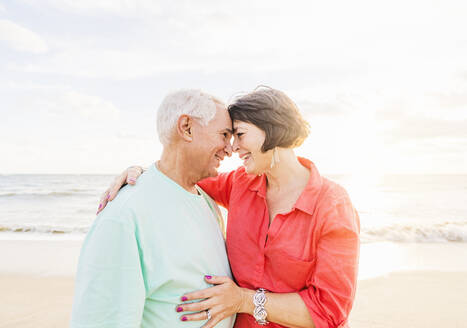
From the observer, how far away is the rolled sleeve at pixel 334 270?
6.40ft

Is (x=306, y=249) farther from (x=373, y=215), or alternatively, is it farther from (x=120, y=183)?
(x=373, y=215)

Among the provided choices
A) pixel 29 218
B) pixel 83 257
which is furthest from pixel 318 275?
pixel 29 218

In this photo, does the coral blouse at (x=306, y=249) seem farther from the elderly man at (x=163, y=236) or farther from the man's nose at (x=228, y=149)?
the man's nose at (x=228, y=149)

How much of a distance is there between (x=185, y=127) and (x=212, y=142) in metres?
0.18

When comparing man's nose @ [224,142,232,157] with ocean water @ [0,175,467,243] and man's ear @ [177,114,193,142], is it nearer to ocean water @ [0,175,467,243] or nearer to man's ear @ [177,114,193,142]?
man's ear @ [177,114,193,142]

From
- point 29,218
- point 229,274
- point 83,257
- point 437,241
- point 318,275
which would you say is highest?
point 83,257

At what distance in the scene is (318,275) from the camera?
77.7 inches

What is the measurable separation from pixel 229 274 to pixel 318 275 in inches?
21.4

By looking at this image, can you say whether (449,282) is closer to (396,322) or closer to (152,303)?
(396,322)

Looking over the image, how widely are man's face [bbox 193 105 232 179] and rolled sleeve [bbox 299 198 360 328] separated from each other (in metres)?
0.72

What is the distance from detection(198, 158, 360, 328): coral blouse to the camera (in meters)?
1.97

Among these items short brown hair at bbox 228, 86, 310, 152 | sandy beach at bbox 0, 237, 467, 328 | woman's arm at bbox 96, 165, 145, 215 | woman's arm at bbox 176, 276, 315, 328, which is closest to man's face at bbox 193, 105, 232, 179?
short brown hair at bbox 228, 86, 310, 152

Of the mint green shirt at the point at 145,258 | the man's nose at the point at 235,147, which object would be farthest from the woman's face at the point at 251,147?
the mint green shirt at the point at 145,258

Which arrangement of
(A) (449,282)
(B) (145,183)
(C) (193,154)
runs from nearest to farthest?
(B) (145,183), (C) (193,154), (A) (449,282)
